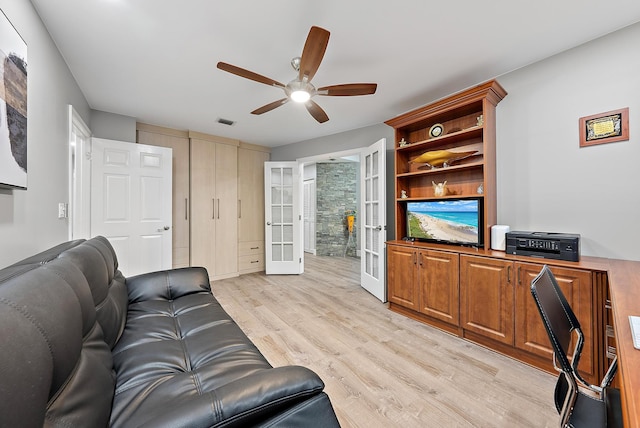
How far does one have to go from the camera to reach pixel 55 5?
5.32 ft

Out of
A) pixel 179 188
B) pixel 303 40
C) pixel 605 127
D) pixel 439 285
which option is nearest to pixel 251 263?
pixel 179 188

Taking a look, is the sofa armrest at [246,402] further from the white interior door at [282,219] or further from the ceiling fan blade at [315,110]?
the white interior door at [282,219]

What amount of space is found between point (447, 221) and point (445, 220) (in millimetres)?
25

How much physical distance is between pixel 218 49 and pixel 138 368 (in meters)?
2.21

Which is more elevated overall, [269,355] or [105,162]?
[105,162]

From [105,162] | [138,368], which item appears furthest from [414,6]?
[105,162]

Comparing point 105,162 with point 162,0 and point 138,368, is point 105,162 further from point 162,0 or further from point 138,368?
point 138,368

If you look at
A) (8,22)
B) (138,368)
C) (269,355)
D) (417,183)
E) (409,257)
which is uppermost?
(8,22)

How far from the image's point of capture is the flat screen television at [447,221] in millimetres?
2465

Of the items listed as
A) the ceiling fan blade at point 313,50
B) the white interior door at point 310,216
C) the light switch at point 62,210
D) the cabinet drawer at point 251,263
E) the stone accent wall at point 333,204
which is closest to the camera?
the ceiling fan blade at point 313,50

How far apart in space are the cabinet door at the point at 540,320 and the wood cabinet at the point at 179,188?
13.8 ft

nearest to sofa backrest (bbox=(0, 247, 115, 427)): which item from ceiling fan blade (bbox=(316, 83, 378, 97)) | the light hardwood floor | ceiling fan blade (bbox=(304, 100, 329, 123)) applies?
the light hardwood floor

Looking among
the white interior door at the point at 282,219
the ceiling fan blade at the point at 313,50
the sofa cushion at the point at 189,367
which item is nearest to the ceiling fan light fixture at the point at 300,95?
the ceiling fan blade at the point at 313,50

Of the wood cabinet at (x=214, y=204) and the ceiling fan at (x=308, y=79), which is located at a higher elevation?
the ceiling fan at (x=308, y=79)
